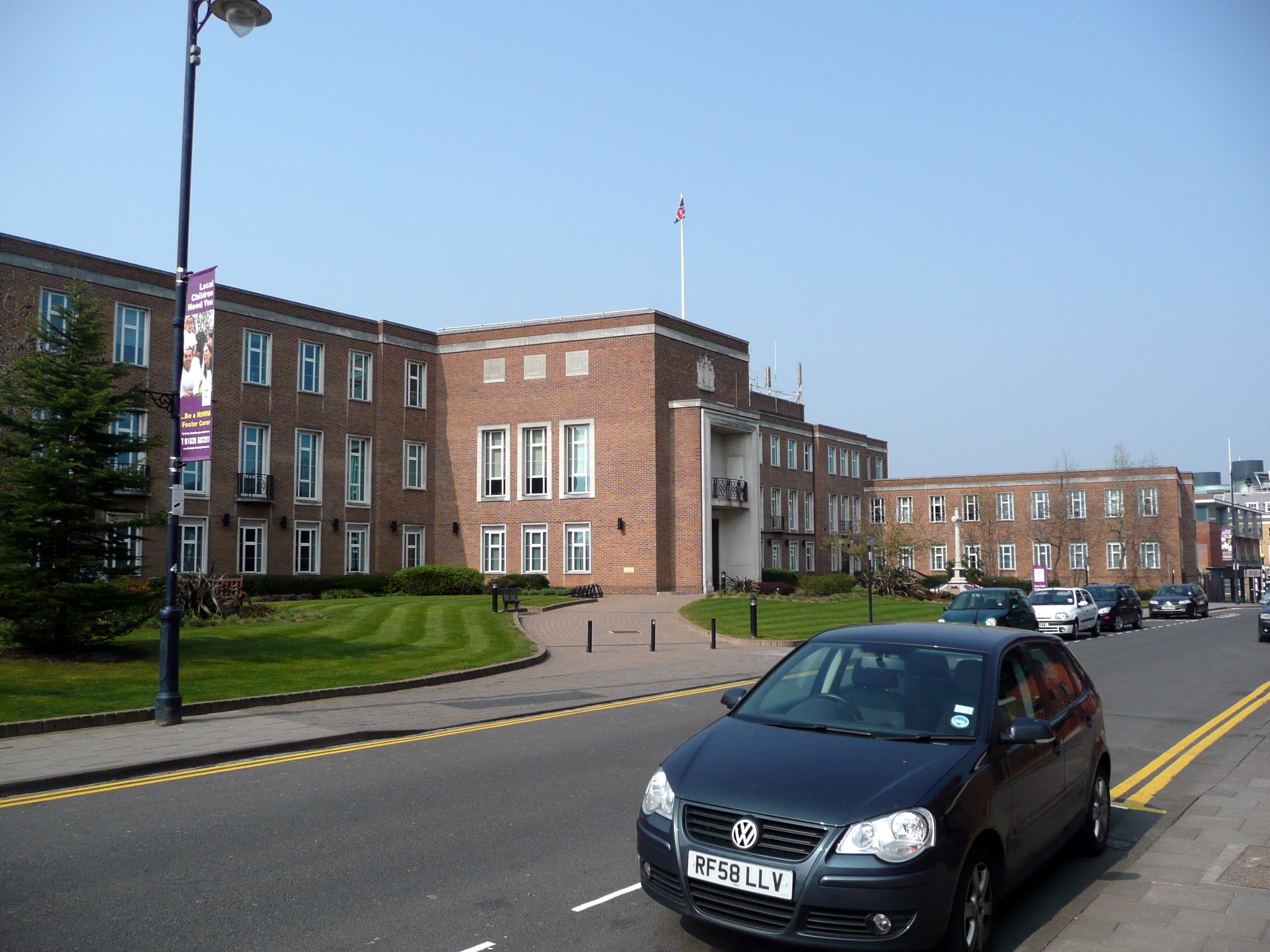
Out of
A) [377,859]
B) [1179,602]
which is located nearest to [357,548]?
[1179,602]

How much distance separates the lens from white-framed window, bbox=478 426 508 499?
1986 inches

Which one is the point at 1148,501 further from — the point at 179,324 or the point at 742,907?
the point at 742,907

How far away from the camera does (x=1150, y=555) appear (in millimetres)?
75812

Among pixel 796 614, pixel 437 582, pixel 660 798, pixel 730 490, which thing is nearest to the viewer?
pixel 660 798

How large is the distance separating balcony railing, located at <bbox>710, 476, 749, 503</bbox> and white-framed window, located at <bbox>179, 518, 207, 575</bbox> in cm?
2240

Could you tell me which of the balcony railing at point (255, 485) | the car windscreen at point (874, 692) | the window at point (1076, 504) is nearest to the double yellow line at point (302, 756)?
the car windscreen at point (874, 692)

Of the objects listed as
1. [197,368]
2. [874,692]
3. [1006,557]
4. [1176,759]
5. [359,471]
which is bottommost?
[1176,759]

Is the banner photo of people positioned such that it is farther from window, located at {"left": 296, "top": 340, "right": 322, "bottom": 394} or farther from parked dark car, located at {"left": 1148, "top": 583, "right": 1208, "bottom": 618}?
parked dark car, located at {"left": 1148, "top": 583, "right": 1208, "bottom": 618}

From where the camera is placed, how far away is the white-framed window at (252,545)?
4131 centimetres

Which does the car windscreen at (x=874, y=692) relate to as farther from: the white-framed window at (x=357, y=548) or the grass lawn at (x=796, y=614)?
the white-framed window at (x=357, y=548)

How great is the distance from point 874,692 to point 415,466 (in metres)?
45.7

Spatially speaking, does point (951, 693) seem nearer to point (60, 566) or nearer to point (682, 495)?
point (60, 566)

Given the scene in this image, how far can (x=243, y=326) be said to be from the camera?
137 ft

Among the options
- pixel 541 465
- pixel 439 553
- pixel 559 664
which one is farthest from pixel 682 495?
pixel 559 664
